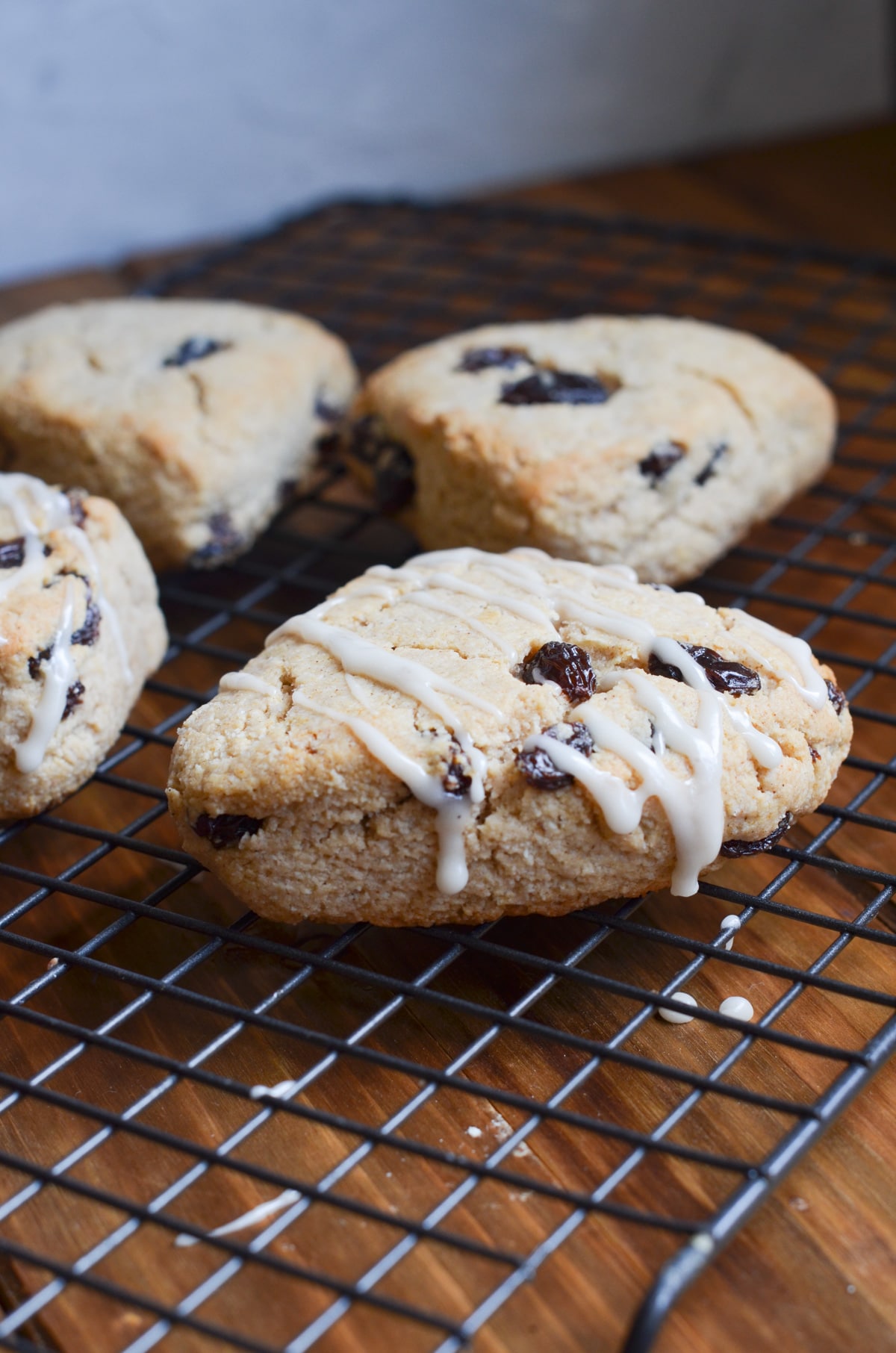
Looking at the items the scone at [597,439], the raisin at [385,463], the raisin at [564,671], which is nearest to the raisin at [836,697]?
the raisin at [564,671]

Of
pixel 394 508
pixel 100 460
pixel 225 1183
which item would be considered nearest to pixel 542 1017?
pixel 225 1183

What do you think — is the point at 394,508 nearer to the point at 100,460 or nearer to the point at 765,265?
the point at 100,460

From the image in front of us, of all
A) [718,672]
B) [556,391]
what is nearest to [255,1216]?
[718,672]

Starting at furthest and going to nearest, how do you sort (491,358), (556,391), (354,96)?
(354,96), (491,358), (556,391)

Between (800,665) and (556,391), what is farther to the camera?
(556,391)

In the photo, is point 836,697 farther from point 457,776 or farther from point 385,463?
point 385,463

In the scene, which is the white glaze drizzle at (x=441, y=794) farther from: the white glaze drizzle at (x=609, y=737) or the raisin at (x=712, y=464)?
the raisin at (x=712, y=464)
